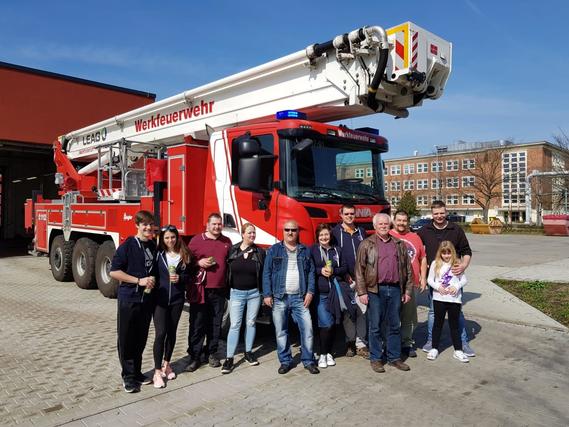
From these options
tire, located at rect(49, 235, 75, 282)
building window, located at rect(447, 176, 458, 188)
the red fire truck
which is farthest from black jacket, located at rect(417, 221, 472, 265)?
building window, located at rect(447, 176, 458, 188)

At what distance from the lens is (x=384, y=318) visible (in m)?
5.21

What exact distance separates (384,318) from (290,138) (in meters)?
2.28

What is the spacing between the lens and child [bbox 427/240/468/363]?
5535 mm

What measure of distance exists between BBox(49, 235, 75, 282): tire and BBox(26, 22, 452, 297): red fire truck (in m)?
2.38

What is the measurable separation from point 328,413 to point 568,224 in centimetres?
3340

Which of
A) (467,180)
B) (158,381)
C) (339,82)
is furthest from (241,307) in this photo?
(467,180)

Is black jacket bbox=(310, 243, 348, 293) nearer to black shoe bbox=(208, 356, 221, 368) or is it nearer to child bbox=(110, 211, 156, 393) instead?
black shoe bbox=(208, 356, 221, 368)

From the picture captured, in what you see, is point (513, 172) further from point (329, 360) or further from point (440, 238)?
point (329, 360)

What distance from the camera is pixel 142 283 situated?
4.34m

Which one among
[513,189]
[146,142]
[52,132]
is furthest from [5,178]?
[513,189]

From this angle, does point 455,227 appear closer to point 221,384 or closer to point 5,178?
point 221,384

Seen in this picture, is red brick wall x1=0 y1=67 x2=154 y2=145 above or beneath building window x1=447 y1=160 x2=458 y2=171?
beneath

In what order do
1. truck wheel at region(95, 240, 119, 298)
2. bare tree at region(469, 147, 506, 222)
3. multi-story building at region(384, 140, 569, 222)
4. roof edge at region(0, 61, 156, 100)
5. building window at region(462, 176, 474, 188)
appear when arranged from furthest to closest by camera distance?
building window at region(462, 176, 474, 188)
multi-story building at region(384, 140, 569, 222)
bare tree at region(469, 147, 506, 222)
roof edge at region(0, 61, 156, 100)
truck wheel at region(95, 240, 119, 298)

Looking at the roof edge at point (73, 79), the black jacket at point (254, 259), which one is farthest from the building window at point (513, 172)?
the black jacket at point (254, 259)
